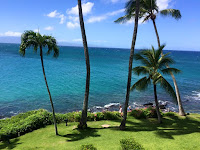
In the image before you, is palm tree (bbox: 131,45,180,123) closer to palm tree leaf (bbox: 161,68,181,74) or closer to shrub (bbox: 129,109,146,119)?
palm tree leaf (bbox: 161,68,181,74)

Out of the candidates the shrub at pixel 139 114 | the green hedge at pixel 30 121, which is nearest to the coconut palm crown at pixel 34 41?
the green hedge at pixel 30 121

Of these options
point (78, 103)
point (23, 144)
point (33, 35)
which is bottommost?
point (78, 103)

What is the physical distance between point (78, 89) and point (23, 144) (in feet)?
79.1

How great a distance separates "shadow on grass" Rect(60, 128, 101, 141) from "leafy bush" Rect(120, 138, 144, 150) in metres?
2.67

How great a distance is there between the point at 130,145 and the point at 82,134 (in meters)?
4.57

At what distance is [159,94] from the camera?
34.6 m

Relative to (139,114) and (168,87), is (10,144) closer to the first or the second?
(139,114)

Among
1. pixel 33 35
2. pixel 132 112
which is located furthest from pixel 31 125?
pixel 132 112

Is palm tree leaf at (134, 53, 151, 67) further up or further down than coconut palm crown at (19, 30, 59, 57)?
further down

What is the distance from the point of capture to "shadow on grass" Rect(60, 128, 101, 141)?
12.8 m

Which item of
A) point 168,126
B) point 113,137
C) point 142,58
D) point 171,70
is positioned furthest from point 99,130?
point 171,70

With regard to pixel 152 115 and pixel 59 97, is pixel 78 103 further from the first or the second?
pixel 152 115

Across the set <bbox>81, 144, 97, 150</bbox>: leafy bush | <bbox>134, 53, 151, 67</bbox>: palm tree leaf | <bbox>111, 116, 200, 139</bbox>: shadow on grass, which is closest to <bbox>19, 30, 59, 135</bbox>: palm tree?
<bbox>81, 144, 97, 150</bbox>: leafy bush

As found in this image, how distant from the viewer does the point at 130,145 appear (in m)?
10.6
